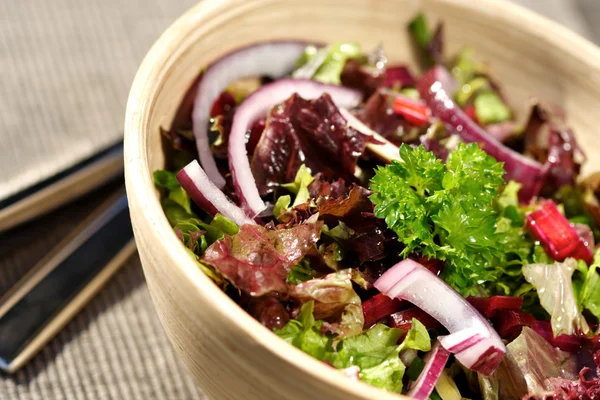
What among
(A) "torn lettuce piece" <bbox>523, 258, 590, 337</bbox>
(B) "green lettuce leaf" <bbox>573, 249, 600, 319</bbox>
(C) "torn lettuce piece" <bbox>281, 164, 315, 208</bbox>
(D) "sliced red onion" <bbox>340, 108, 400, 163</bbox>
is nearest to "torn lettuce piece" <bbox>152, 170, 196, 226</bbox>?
(C) "torn lettuce piece" <bbox>281, 164, 315, 208</bbox>

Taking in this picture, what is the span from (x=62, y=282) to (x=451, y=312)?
3.54 feet

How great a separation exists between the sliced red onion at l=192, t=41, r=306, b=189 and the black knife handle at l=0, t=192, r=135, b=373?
1.41 ft

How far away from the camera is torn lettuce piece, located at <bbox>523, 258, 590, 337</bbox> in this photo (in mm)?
1465

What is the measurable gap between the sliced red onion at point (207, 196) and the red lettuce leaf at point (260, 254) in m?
0.09

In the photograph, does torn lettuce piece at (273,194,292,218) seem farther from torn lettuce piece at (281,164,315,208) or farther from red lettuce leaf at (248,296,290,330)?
red lettuce leaf at (248,296,290,330)

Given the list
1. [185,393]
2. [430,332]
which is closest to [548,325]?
[430,332]

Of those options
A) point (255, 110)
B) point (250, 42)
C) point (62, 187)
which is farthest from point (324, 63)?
point (62, 187)

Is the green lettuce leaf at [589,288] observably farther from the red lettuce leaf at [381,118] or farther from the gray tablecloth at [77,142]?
the gray tablecloth at [77,142]

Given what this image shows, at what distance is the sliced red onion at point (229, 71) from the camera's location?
157 centimetres

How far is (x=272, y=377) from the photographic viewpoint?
3.51 feet

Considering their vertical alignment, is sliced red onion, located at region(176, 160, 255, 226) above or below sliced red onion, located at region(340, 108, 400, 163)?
below

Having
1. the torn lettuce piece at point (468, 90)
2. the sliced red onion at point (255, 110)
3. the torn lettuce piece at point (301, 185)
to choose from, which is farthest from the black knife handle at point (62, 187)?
the torn lettuce piece at point (468, 90)

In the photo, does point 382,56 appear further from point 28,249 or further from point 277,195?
point 28,249

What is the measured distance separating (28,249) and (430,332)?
1249 millimetres
